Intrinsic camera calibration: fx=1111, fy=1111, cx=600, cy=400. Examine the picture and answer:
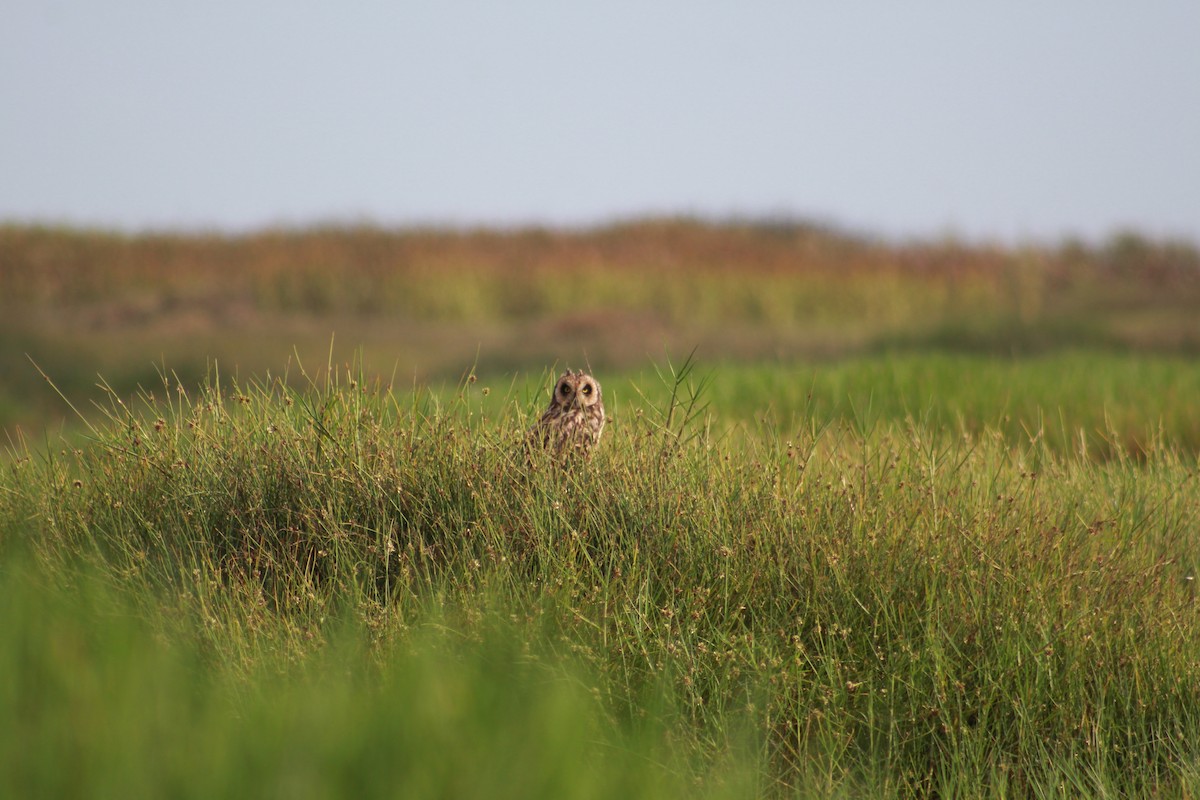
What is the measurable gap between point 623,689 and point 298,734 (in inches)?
68.5

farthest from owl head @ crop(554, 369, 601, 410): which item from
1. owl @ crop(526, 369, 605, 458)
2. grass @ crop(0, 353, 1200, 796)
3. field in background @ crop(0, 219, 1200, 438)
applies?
field in background @ crop(0, 219, 1200, 438)

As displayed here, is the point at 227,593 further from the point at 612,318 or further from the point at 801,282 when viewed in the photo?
the point at 801,282

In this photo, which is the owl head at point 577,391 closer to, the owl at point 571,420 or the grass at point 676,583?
the owl at point 571,420

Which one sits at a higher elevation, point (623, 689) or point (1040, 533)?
point (1040, 533)

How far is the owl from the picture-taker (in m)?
4.42

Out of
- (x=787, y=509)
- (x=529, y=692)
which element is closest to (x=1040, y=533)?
(x=787, y=509)

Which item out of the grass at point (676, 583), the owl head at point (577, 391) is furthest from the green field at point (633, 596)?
the owl head at point (577, 391)

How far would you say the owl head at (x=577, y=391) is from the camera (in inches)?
174

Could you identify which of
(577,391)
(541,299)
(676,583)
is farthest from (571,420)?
(541,299)

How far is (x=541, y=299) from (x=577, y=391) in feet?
53.8

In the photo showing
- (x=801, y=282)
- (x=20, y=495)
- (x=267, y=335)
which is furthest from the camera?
(x=801, y=282)

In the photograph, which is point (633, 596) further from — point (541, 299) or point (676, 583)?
point (541, 299)

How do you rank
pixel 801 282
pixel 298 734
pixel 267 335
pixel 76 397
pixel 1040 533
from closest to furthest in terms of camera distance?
1. pixel 298 734
2. pixel 1040 533
3. pixel 76 397
4. pixel 267 335
5. pixel 801 282

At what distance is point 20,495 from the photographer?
4531 millimetres
